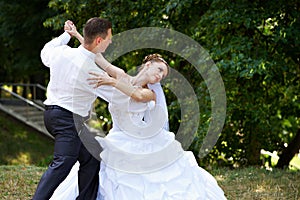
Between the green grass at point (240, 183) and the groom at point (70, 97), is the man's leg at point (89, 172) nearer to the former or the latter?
the groom at point (70, 97)

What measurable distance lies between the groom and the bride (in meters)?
0.26

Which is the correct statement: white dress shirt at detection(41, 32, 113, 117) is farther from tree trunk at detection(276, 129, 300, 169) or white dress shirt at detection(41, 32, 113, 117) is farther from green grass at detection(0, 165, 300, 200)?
tree trunk at detection(276, 129, 300, 169)

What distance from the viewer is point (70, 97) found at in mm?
3965

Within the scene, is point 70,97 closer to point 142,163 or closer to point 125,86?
point 125,86

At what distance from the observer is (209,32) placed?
25.6 ft

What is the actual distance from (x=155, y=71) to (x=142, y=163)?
2.41ft

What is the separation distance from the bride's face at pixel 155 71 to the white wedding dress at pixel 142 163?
98 mm

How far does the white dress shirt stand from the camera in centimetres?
393

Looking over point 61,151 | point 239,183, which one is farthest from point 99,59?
point 239,183

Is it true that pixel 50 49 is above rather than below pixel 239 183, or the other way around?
above

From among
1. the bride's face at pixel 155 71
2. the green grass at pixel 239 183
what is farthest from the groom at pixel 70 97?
the green grass at pixel 239 183

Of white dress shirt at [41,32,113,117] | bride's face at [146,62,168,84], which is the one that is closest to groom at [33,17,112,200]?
white dress shirt at [41,32,113,117]

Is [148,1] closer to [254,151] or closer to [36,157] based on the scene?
[254,151]

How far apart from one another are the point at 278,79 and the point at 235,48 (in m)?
1.18
